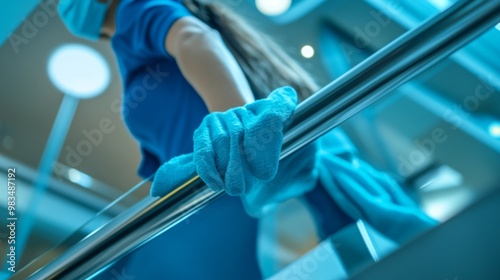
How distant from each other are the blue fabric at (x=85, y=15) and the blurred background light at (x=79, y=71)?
4.3 inches

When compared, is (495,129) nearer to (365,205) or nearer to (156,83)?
(365,205)

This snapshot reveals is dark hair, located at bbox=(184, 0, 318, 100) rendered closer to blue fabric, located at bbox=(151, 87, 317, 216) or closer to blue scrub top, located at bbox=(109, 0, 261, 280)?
blue scrub top, located at bbox=(109, 0, 261, 280)

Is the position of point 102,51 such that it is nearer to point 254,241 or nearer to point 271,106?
point 254,241

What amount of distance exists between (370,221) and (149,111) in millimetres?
318

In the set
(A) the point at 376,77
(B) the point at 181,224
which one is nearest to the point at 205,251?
(B) the point at 181,224

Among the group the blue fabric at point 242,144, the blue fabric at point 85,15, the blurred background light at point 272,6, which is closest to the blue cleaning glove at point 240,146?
the blue fabric at point 242,144

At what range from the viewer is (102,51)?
955 mm

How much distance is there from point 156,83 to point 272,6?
0.48 meters

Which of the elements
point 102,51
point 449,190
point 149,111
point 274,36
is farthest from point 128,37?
point 449,190

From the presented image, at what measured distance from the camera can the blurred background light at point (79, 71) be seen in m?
0.97

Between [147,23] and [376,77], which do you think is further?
[147,23]

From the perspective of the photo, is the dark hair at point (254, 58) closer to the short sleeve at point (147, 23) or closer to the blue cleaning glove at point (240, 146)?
the short sleeve at point (147, 23)

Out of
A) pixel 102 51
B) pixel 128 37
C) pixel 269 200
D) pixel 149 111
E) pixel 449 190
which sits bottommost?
pixel 449 190

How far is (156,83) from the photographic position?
27.0 inches
